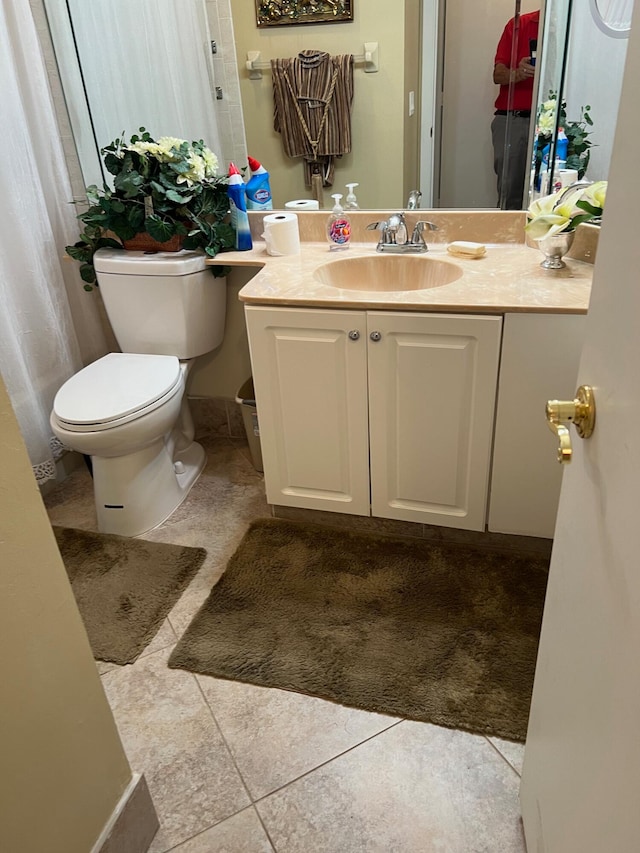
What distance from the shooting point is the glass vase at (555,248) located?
64.1 inches

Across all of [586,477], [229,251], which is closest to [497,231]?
[229,251]

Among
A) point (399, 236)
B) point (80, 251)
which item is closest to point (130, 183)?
point (80, 251)

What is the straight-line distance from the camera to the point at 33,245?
200cm

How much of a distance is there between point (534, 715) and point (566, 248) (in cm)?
117

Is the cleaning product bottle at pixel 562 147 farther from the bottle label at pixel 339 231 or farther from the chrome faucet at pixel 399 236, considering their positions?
the bottle label at pixel 339 231

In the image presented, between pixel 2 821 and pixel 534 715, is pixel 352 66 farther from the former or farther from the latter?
pixel 2 821

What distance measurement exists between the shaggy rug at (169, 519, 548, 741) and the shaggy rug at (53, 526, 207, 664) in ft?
0.42

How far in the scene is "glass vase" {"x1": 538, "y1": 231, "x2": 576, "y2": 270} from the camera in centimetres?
163

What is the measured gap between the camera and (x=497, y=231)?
197 cm

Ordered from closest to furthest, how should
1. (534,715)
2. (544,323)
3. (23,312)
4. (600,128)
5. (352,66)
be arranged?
(534,715) → (544,323) → (600,128) → (352,66) → (23,312)

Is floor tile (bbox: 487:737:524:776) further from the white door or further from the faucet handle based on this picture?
the faucet handle

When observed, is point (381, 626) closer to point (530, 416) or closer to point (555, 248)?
point (530, 416)

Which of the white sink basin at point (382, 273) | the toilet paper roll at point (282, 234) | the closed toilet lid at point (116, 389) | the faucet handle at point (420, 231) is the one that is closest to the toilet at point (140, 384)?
the closed toilet lid at point (116, 389)

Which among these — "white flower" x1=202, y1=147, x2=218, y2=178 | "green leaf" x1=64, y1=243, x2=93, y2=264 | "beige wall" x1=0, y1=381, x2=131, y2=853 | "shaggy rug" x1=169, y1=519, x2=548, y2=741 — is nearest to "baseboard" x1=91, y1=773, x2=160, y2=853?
"beige wall" x1=0, y1=381, x2=131, y2=853
